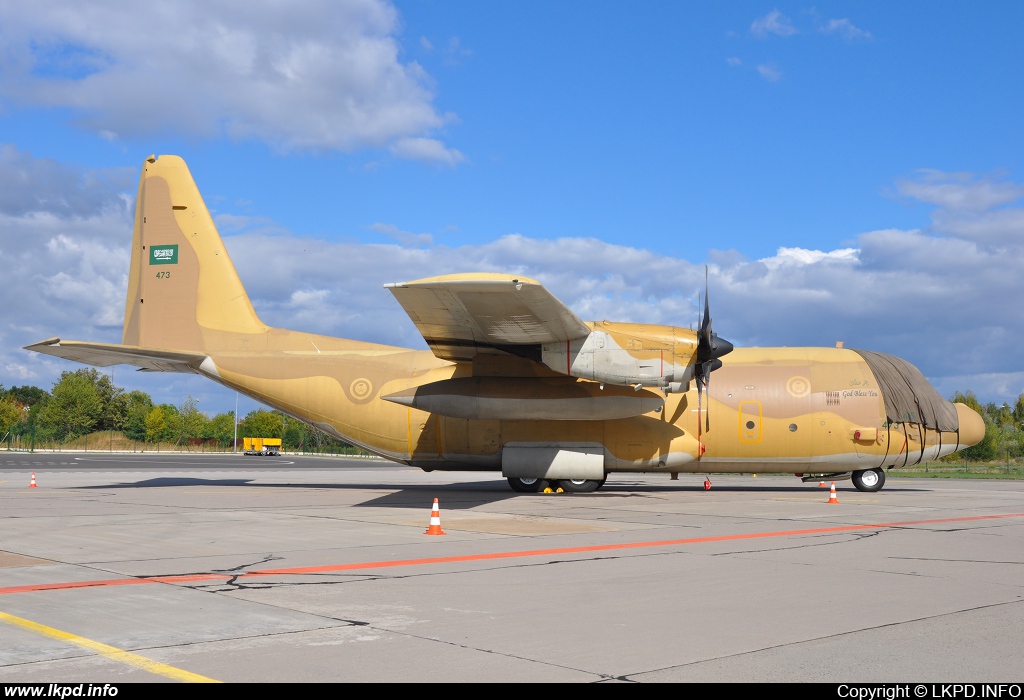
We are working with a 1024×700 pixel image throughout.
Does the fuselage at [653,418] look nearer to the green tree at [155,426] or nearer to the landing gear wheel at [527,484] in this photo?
the landing gear wheel at [527,484]

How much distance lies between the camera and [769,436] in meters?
21.9

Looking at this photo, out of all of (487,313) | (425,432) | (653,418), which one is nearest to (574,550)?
(487,313)

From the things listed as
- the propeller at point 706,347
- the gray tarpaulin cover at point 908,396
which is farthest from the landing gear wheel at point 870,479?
the propeller at point 706,347

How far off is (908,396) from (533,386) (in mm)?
10419

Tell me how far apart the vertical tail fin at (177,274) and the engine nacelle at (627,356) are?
32.6ft

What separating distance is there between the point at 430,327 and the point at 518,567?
1039cm

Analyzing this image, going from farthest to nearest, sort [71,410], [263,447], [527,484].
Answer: [71,410], [263,447], [527,484]

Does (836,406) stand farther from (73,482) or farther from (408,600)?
(73,482)

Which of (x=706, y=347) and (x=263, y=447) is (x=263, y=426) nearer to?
(x=263, y=447)

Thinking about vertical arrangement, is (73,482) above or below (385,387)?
below

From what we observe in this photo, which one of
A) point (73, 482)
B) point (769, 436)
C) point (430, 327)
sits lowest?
point (73, 482)

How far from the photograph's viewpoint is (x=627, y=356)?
19094mm

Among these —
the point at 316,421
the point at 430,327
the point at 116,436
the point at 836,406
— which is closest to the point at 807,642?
the point at 430,327

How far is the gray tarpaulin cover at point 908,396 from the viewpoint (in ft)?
73.4
